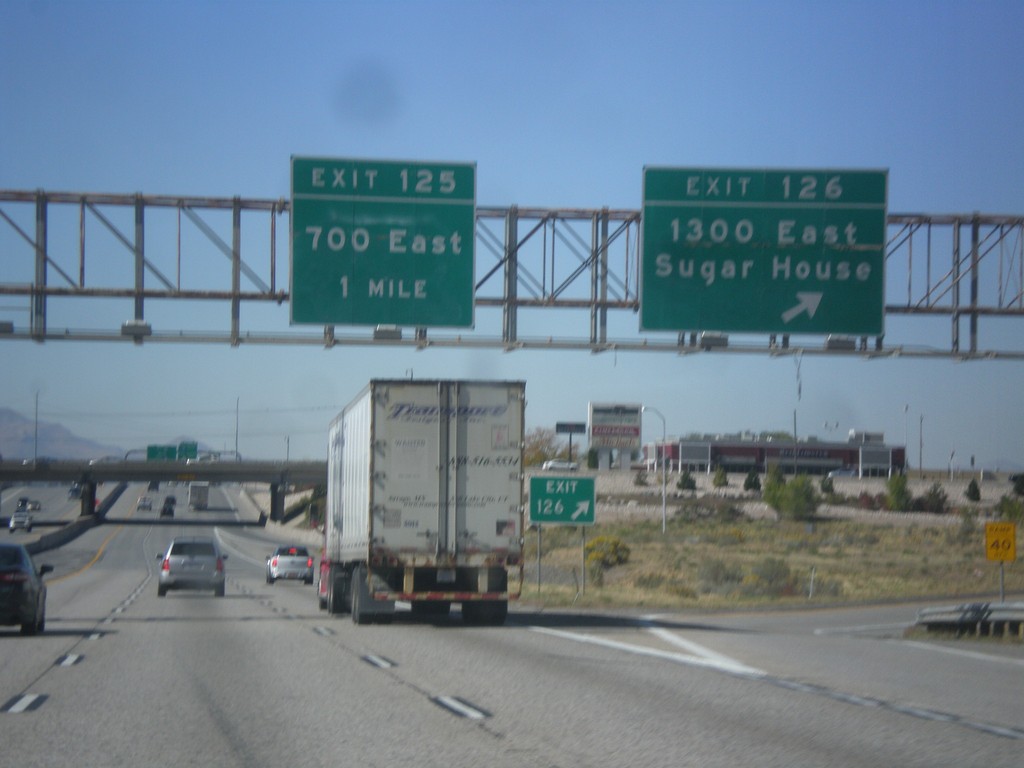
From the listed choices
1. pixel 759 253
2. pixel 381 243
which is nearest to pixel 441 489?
pixel 381 243

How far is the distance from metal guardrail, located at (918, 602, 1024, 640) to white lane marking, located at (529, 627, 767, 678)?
6.16m

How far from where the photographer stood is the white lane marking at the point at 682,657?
1659 centimetres

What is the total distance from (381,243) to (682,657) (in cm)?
946

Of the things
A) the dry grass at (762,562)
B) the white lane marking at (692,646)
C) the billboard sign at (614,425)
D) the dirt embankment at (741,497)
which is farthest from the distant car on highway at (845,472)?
the white lane marking at (692,646)

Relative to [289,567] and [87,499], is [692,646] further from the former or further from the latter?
[87,499]

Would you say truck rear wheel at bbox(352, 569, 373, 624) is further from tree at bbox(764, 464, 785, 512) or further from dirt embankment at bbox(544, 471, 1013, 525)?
tree at bbox(764, 464, 785, 512)

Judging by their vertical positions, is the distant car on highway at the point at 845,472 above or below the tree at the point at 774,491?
below

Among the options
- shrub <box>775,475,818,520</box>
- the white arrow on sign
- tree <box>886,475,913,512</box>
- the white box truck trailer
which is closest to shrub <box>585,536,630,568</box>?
shrub <box>775,475,818,520</box>

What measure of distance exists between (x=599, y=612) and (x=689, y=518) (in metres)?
60.3

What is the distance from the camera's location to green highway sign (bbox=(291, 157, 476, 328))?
2344 centimetres

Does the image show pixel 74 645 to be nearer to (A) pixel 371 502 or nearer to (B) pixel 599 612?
(A) pixel 371 502

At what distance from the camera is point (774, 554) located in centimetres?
6769

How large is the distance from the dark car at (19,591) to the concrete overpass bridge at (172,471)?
85.6 meters

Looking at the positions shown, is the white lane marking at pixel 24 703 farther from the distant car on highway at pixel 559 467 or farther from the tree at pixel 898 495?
the tree at pixel 898 495
